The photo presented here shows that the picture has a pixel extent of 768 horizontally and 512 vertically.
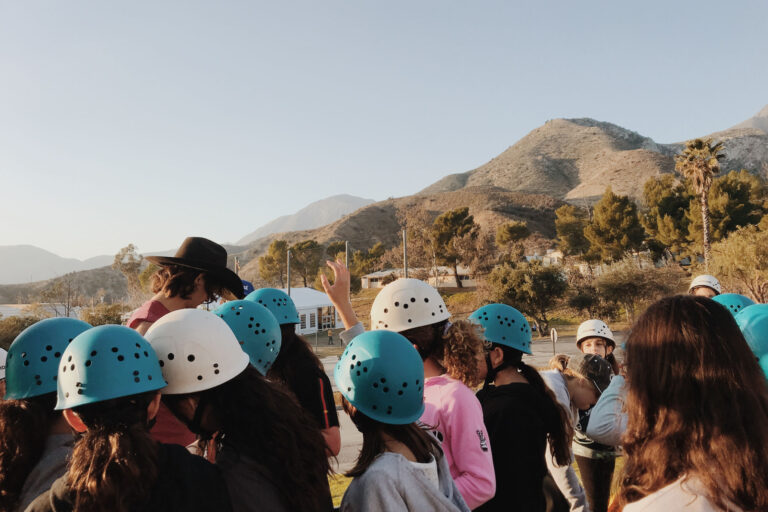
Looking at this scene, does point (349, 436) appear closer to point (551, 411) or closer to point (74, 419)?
point (551, 411)

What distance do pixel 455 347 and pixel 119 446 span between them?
1.86 meters

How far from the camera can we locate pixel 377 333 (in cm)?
231

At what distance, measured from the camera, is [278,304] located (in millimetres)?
3570

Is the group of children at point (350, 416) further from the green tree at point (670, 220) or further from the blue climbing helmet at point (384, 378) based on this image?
the green tree at point (670, 220)

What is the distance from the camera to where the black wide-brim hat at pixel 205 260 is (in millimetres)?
3312

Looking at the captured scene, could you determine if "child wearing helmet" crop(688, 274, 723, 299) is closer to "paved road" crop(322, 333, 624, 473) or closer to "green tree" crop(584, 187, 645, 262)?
"paved road" crop(322, 333, 624, 473)

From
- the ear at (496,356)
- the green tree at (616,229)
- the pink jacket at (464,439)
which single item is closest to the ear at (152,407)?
the pink jacket at (464,439)

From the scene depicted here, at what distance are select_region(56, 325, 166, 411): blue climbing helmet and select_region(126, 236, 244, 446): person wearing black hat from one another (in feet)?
3.70

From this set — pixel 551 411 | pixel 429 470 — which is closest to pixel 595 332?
pixel 551 411

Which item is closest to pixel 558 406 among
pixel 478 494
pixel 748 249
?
pixel 478 494

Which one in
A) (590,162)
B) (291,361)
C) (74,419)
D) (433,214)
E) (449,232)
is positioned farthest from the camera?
(590,162)

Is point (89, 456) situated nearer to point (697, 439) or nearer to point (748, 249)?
point (697, 439)

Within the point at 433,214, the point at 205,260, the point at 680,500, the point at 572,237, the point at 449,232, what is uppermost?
the point at 433,214

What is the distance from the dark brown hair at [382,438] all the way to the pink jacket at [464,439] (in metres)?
0.46
